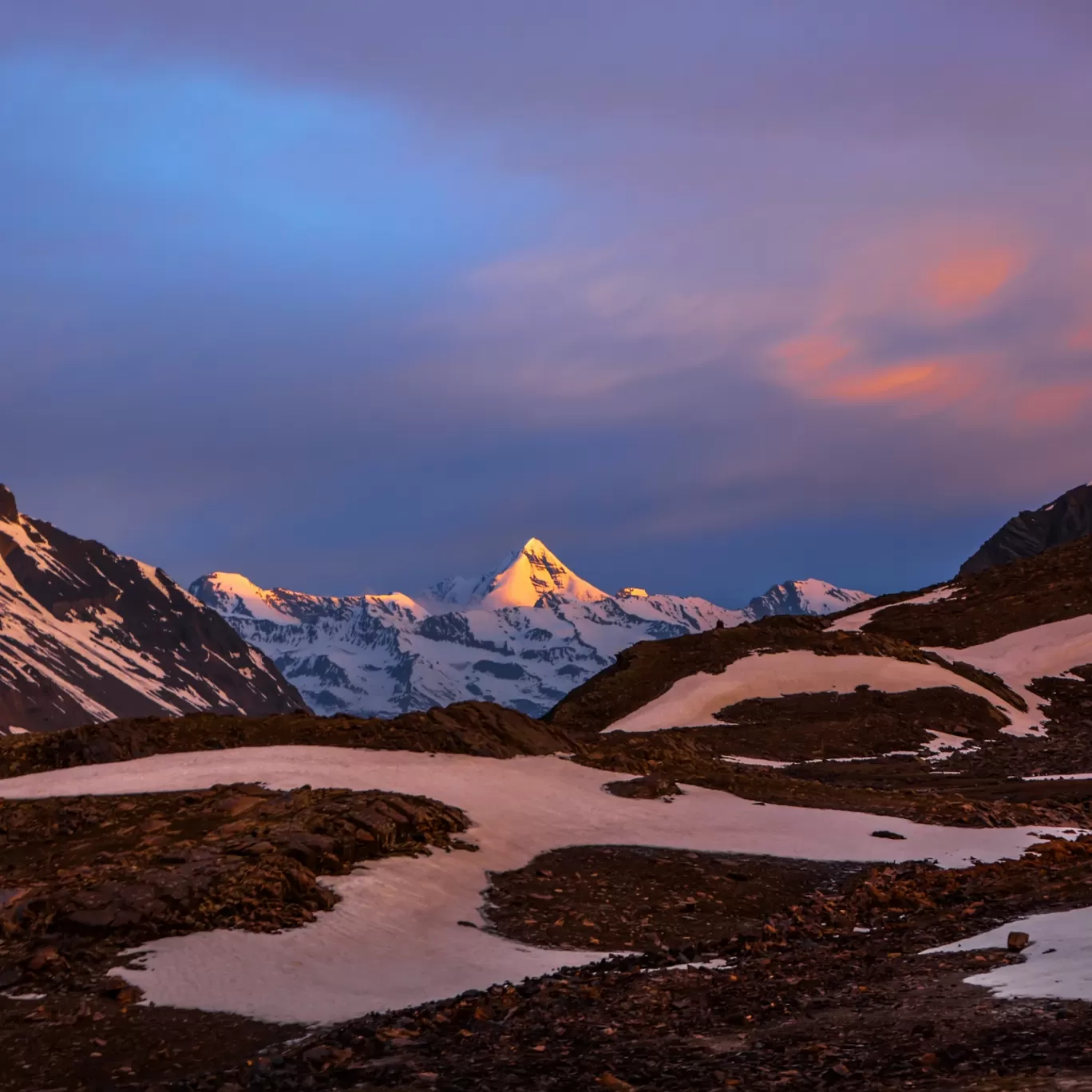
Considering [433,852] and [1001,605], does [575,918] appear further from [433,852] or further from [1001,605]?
[1001,605]

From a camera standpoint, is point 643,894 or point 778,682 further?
point 778,682

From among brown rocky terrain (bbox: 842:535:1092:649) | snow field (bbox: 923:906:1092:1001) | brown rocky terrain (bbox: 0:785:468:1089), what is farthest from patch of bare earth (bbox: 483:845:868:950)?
brown rocky terrain (bbox: 842:535:1092:649)

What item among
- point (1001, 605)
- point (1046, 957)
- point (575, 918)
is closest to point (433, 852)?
point (575, 918)

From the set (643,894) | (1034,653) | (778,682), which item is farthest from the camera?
(1034,653)

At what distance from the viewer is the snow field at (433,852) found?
19062 millimetres

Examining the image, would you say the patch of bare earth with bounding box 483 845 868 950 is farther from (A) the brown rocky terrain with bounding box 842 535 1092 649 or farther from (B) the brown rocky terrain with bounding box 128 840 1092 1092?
(A) the brown rocky terrain with bounding box 842 535 1092 649

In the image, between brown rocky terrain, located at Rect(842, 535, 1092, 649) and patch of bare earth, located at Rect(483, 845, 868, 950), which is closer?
patch of bare earth, located at Rect(483, 845, 868, 950)

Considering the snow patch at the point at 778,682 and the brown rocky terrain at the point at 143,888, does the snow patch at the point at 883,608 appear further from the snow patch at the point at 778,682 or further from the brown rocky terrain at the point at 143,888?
the brown rocky terrain at the point at 143,888

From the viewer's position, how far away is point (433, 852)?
27875mm

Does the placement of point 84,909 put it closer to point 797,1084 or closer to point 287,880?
point 287,880

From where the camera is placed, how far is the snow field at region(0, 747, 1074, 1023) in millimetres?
19062


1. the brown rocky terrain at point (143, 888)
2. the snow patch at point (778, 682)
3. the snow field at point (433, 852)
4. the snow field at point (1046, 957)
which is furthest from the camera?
the snow patch at point (778, 682)

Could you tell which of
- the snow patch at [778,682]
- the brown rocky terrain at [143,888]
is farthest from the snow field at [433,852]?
the snow patch at [778,682]

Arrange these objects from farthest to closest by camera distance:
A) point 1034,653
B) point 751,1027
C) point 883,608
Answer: point 883,608, point 1034,653, point 751,1027
